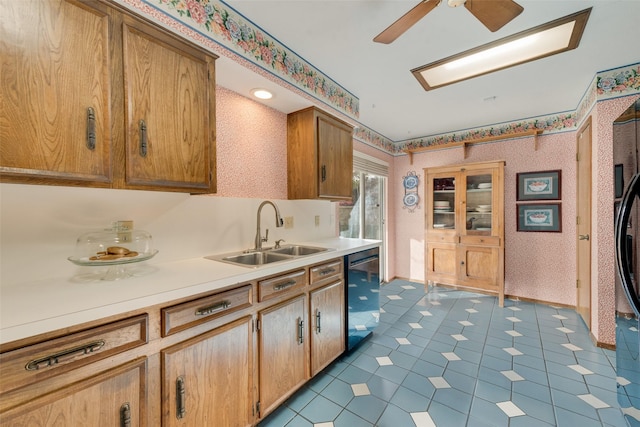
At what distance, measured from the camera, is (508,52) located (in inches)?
77.8

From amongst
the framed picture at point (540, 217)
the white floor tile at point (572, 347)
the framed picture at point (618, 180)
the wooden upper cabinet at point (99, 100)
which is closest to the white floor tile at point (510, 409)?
the white floor tile at point (572, 347)

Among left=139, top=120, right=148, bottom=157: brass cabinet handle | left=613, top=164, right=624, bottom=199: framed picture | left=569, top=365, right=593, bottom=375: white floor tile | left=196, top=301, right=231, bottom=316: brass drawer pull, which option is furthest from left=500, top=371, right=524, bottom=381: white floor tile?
left=139, top=120, right=148, bottom=157: brass cabinet handle

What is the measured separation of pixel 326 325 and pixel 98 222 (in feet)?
4.83

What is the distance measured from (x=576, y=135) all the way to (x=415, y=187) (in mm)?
1918

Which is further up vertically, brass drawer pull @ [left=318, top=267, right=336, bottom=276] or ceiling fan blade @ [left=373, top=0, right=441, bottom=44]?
ceiling fan blade @ [left=373, top=0, right=441, bottom=44]

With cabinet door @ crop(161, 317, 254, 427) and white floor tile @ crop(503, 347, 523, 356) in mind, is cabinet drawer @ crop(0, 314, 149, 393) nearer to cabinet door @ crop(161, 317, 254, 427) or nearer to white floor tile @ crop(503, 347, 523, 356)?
cabinet door @ crop(161, 317, 254, 427)

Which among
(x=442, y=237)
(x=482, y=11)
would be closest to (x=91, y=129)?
(x=482, y=11)

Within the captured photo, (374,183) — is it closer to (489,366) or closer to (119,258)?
(489,366)

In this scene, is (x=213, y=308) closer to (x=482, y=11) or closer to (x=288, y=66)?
A: (x=288, y=66)

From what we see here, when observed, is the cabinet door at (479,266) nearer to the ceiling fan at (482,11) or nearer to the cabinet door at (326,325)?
the cabinet door at (326,325)

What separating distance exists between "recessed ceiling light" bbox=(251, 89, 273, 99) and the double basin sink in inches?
45.6

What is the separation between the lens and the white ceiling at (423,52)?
5.03 ft

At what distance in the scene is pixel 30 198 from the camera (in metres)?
1.08

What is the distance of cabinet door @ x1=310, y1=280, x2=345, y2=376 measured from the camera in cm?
175
